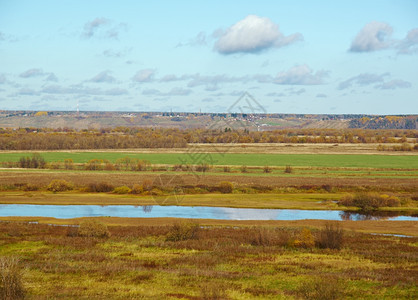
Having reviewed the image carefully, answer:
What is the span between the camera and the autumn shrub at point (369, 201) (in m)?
49.3

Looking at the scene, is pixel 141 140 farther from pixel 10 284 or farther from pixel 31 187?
pixel 10 284

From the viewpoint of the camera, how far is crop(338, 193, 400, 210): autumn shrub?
1940 inches

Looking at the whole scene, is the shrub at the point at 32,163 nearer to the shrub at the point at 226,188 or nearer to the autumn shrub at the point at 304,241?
the shrub at the point at 226,188

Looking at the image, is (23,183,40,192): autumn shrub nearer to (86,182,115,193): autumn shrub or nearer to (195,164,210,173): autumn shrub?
(86,182,115,193): autumn shrub

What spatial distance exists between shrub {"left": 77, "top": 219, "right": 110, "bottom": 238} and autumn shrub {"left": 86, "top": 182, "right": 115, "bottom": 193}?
3129cm

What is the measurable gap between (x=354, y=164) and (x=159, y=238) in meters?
72.7

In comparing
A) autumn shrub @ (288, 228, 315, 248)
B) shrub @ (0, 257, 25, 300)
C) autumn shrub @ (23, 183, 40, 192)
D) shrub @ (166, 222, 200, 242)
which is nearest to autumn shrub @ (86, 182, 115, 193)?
autumn shrub @ (23, 183, 40, 192)

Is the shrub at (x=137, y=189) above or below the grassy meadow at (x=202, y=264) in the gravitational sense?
below

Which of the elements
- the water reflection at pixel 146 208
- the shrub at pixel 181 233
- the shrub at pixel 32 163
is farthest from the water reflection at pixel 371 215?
the shrub at pixel 32 163

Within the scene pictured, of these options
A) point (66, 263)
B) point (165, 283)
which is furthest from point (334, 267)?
point (66, 263)

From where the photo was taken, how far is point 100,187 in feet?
201

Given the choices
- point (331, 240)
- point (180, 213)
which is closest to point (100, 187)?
point (180, 213)

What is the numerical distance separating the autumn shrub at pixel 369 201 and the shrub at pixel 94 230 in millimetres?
Answer: 30044

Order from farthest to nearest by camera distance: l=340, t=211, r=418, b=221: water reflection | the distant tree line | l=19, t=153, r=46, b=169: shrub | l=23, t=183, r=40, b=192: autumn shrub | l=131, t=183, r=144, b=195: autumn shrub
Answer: the distant tree line
l=19, t=153, r=46, b=169: shrub
l=23, t=183, r=40, b=192: autumn shrub
l=131, t=183, r=144, b=195: autumn shrub
l=340, t=211, r=418, b=221: water reflection
